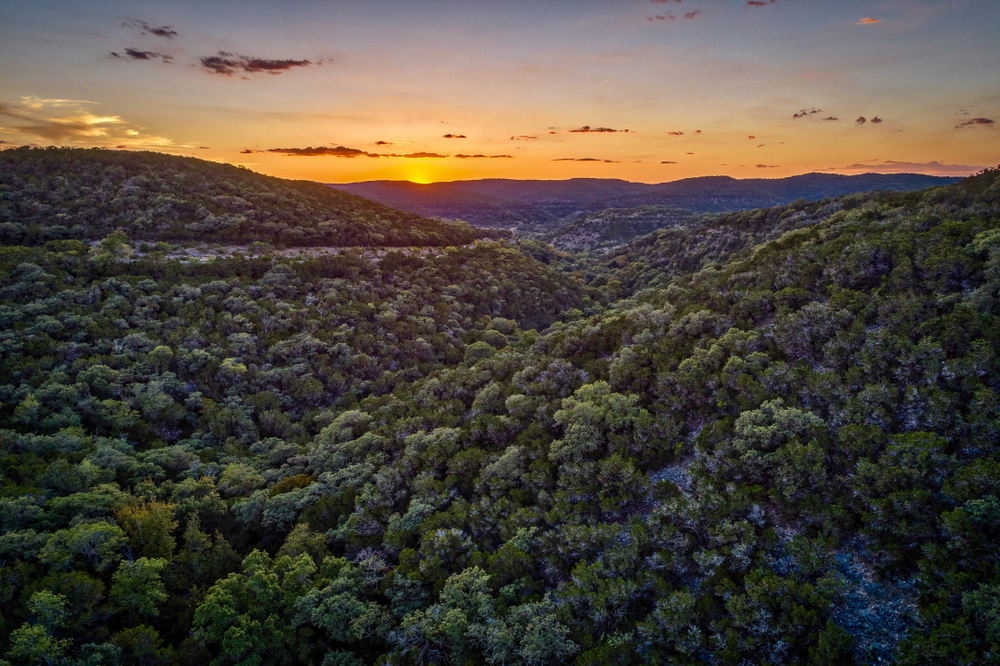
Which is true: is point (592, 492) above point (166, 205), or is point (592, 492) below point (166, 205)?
below

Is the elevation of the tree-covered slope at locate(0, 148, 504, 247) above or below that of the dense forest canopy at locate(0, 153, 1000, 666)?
above

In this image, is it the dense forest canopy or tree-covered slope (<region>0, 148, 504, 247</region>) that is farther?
tree-covered slope (<region>0, 148, 504, 247</region>)

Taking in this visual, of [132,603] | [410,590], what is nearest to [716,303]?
[410,590]

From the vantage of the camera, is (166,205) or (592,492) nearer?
(592,492)

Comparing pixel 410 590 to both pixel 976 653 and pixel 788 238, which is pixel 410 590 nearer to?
pixel 976 653
